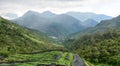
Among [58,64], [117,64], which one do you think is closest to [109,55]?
[117,64]

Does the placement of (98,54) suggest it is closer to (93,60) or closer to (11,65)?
(93,60)

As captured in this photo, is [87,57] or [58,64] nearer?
[58,64]

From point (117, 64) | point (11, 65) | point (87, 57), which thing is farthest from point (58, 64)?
point (87, 57)

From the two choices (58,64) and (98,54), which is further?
(98,54)

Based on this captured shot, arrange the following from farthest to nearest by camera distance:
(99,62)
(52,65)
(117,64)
Answer: (99,62), (117,64), (52,65)

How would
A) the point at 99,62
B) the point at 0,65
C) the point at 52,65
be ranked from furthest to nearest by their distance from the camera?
the point at 99,62, the point at 0,65, the point at 52,65

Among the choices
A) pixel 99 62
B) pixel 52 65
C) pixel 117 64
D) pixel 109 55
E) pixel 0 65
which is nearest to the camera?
pixel 52 65

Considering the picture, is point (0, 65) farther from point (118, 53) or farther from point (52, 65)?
point (118, 53)

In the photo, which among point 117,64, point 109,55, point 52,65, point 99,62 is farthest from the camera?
point 109,55
